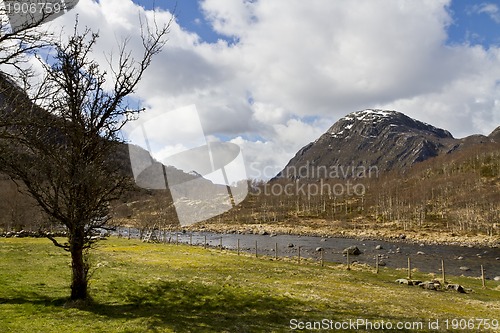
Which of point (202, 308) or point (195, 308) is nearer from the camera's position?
point (195, 308)

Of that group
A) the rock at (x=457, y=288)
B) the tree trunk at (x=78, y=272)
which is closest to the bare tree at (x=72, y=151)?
the tree trunk at (x=78, y=272)

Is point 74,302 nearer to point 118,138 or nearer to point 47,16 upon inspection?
point 118,138

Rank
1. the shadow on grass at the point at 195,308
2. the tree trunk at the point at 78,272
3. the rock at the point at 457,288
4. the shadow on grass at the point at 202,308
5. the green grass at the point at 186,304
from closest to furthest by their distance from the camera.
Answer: the green grass at the point at 186,304
the shadow on grass at the point at 195,308
the shadow on grass at the point at 202,308
the tree trunk at the point at 78,272
the rock at the point at 457,288

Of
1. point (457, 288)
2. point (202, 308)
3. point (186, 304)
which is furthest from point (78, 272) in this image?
point (457, 288)

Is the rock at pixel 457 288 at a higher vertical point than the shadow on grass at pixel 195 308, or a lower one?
lower

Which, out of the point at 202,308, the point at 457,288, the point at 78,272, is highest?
the point at 78,272

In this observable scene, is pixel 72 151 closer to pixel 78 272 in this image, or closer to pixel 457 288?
pixel 78 272

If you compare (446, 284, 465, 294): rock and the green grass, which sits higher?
the green grass

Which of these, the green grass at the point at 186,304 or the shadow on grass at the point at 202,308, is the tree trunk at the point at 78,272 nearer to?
the green grass at the point at 186,304

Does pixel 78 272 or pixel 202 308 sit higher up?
pixel 78 272

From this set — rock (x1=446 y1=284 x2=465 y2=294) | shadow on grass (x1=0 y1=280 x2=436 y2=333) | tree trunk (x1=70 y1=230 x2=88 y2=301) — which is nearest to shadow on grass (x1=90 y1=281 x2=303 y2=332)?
shadow on grass (x1=0 y1=280 x2=436 y2=333)

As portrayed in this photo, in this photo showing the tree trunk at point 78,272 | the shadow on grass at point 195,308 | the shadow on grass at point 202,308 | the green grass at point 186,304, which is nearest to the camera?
the green grass at point 186,304

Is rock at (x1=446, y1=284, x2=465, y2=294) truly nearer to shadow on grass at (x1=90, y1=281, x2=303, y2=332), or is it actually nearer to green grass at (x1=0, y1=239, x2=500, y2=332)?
green grass at (x1=0, y1=239, x2=500, y2=332)

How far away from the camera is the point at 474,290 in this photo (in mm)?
31625
